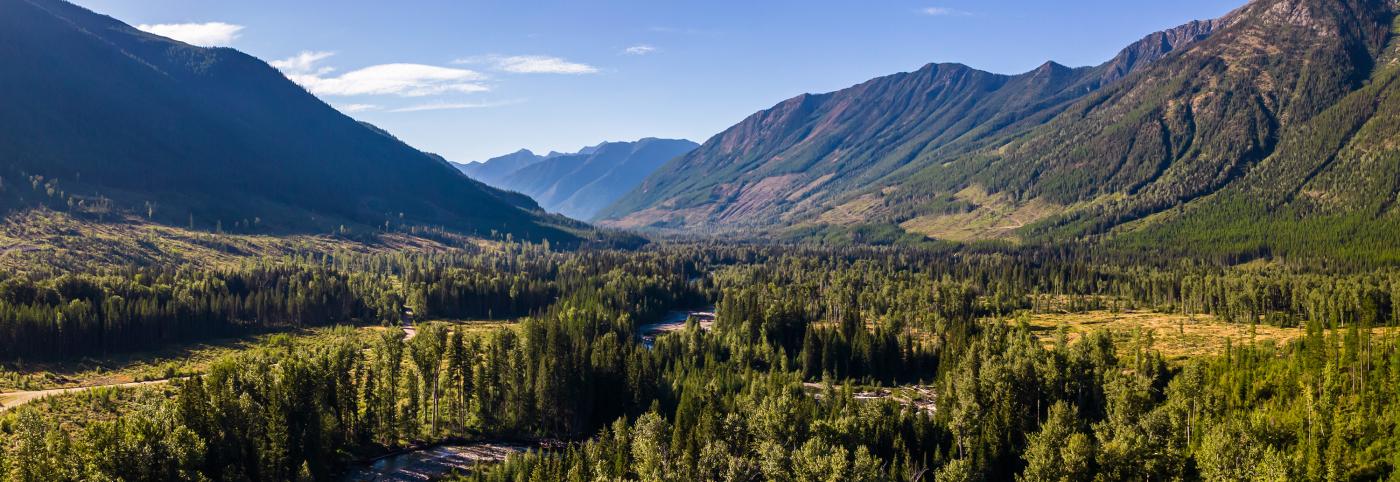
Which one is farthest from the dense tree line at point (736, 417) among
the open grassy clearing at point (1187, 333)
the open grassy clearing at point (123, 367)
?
the open grassy clearing at point (1187, 333)

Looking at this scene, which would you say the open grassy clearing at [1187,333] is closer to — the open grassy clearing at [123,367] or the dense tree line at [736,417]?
the dense tree line at [736,417]

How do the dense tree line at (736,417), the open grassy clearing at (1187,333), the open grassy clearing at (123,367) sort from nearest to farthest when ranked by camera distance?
the dense tree line at (736,417) → the open grassy clearing at (123,367) → the open grassy clearing at (1187,333)

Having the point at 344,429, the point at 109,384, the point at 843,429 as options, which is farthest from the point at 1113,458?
the point at 109,384

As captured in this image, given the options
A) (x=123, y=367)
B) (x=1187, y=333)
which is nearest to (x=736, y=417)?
(x=123, y=367)

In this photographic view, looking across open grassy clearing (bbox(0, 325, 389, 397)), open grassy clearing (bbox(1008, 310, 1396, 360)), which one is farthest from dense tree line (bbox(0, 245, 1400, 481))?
→ open grassy clearing (bbox(1008, 310, 1396, 360))

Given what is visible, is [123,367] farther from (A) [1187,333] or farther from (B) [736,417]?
(A) [1187,333]

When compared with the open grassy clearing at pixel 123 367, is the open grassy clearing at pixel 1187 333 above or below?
above

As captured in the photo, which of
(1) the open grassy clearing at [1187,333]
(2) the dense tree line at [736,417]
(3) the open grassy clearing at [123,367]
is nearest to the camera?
(2) the dense tree line at [736,417]

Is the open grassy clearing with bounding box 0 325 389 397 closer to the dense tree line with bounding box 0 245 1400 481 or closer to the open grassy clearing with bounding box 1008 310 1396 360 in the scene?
the dense tree line with bounding box 0 245 1400 481

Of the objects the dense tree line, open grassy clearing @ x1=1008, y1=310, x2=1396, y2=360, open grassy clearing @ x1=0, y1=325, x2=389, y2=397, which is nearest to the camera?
the dense tree line

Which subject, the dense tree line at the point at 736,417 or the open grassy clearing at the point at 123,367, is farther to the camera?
the open grassy clearing at the point at 123,367

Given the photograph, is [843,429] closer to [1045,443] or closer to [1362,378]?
[1045,443]
